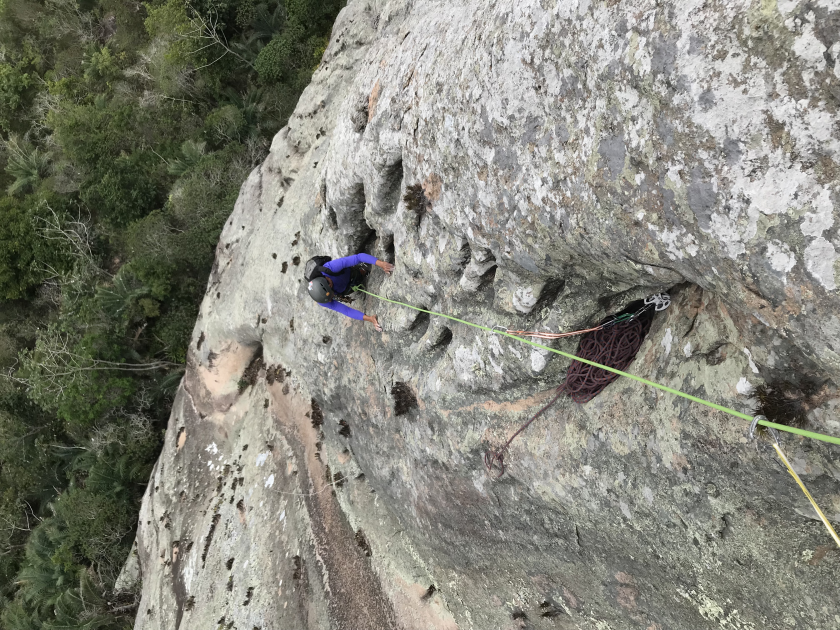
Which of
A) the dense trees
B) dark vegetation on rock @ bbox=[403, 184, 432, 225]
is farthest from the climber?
the dense trees

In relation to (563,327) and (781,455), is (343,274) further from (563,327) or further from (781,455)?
(781,455)

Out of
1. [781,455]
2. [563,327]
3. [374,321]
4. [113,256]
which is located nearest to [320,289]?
[374,321]

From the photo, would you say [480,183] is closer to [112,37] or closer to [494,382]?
[494,382]

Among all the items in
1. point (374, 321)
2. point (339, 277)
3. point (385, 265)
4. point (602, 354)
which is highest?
point (602, 354)

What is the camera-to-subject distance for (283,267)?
10.4 metres

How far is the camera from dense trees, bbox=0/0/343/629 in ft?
54.7

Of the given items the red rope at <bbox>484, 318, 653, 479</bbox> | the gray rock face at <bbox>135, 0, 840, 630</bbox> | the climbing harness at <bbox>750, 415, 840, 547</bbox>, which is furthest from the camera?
the red rope at <bbox>484, 318, 653, 479</bbox>

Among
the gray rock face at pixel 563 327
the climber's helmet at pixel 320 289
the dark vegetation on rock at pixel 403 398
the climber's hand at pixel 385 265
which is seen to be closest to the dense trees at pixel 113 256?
the gray rock face at pixel 563 327

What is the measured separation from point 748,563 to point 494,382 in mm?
2666

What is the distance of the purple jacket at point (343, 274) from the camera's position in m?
7.35

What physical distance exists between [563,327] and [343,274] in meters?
3.93

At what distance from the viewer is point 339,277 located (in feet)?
25.7

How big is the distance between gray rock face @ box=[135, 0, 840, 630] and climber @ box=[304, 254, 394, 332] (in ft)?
0.91

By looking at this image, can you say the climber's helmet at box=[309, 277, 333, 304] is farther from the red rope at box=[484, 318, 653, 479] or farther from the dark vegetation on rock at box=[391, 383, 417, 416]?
the red rope at box=[484, 318, 653, 479]
